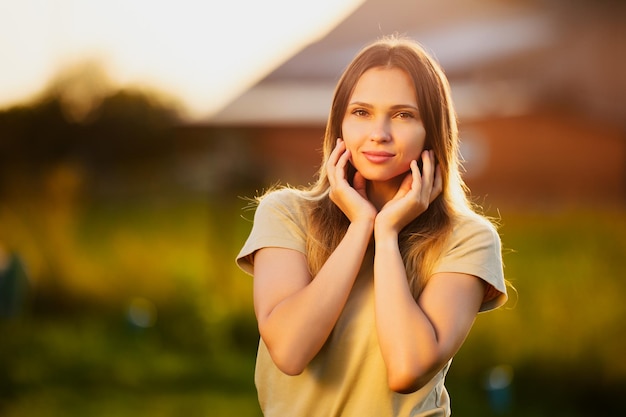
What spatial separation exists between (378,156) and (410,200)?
99mm

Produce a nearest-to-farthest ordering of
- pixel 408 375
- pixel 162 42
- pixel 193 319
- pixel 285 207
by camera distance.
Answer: pixel 408 375 < pixel 285 207 < pixel 162 42 < pixel 193 319

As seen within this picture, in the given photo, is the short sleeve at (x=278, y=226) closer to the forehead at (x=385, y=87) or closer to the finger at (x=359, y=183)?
the finger at (x=359, y=183)

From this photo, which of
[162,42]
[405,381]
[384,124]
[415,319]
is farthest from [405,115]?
[162,42]

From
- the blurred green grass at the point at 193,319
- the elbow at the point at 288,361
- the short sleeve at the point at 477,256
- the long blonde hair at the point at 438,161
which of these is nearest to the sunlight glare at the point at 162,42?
the blurred green grass at the point at 193,319

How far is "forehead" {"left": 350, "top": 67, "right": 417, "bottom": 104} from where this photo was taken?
186 cm

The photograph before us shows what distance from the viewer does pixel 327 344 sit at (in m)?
1.80

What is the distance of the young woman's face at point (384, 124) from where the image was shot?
6.08 feet

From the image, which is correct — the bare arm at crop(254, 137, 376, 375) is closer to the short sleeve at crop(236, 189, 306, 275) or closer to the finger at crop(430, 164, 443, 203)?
the short sleeve at crop(236, 189, 306, 275)

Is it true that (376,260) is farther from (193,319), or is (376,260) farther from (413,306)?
(193,319)

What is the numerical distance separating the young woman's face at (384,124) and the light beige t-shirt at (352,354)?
0.16 m

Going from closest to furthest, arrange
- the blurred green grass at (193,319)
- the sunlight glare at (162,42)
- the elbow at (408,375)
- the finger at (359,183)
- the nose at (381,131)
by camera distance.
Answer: the elbow at (408,375)
the nose at (381,131)
the finger at (359,183)
the sunlight glare at (162,42)
the blurred green grass at (193,319)

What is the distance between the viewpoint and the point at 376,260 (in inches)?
71.7

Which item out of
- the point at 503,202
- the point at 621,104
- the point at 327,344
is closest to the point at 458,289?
the point at 327,344

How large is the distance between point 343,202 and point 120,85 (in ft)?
10.7
